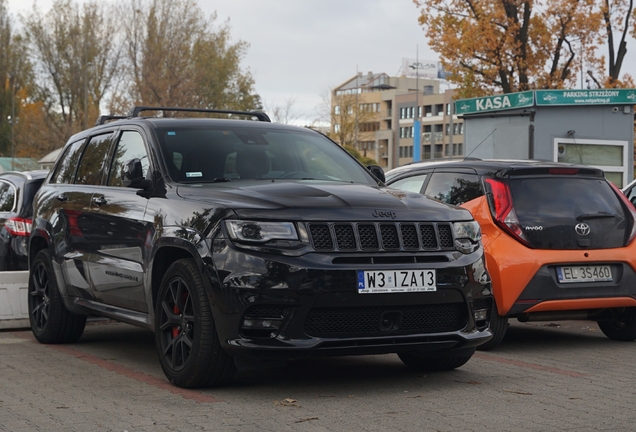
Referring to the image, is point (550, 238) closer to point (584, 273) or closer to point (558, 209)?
point (558, 209)

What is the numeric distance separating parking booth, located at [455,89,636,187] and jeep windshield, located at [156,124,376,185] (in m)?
13.5

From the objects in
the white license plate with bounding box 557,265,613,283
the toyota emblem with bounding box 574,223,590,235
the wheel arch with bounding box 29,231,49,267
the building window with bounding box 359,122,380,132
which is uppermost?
the building window with bounding box 359,122,380,132

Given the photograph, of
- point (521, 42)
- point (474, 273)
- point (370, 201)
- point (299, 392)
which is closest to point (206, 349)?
point (299, 392)

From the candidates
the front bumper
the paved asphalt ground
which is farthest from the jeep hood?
the paved asphalt ground

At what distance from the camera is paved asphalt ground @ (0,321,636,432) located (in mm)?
5465

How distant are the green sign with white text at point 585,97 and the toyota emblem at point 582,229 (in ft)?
41.4

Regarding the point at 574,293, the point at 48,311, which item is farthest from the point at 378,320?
the point at 48,311

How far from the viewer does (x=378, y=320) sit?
20.2 ft

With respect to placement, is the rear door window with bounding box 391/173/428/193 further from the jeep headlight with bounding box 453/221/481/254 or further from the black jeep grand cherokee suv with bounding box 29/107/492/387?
the jeep headlight with bounding box 453/221/481/254

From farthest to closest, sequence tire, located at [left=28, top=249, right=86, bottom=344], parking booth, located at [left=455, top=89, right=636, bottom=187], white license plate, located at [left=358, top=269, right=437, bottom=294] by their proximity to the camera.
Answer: parking booth, located at [left=455, top=89, right=636, bottom=187], tire, located at [left=28, top=249, right=86, bottom=344], white license plate, located at [left=358, top=269, right=437, bottom=294]

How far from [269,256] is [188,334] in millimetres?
824

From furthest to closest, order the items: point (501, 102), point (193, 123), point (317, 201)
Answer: point (501, 102) < point (193, 123) < point (317, 201)

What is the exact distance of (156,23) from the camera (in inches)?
2484

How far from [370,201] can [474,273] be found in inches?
31.5
